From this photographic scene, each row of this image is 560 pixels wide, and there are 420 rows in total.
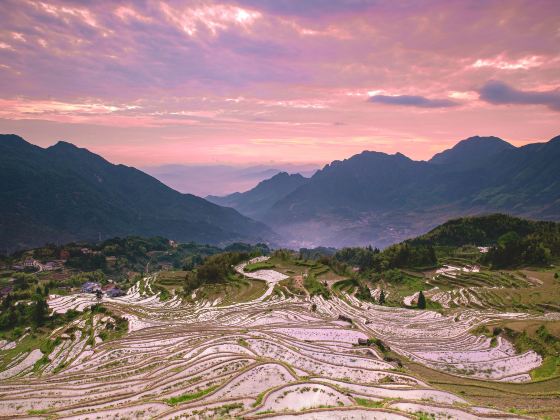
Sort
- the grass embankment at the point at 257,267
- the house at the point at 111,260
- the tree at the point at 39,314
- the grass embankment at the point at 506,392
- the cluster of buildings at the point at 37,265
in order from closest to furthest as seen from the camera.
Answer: the grass embankment at the point at 506,392
the tree at the point at 39,314
the grass embankment at the point at 257,267
the cluster of buildings at the point at 37,265
the house at the point at 111,260

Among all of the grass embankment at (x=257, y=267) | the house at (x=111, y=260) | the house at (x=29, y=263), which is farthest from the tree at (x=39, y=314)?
the house at (x=111, y=260)

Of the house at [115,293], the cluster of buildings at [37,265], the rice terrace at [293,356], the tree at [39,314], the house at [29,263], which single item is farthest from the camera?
the house at [29,263]

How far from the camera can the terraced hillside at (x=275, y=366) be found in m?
17.7

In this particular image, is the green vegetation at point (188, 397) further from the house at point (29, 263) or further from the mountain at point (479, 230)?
the house at point (29, 263)

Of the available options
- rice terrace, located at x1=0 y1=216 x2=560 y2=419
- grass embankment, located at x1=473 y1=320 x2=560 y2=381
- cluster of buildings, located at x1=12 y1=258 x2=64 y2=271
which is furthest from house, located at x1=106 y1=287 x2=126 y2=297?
grass embankment, located at x1=473 y1=320 x2=560 y2=381

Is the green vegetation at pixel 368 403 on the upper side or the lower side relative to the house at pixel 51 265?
upper

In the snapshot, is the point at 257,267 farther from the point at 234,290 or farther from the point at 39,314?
the point at 39,314

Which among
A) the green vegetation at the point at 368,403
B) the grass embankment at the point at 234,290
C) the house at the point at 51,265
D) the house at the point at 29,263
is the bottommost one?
the house at the point at 51,265

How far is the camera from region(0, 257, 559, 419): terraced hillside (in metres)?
17.7

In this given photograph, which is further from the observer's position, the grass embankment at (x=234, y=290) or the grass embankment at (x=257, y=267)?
the grass embankment at (x=257, y=267)

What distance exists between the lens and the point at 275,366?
22609 mm

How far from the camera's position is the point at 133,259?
159 metres

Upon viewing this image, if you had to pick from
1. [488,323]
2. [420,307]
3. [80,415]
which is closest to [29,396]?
[80,415]

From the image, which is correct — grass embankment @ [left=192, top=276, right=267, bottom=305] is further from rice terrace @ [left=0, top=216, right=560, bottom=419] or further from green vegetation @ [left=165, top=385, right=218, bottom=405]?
green vegetation @ [left=165, top=385, right=218, bottom=405]
